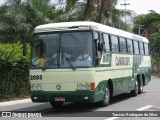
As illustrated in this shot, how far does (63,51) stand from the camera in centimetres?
1389

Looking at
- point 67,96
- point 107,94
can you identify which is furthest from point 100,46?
point 107,94

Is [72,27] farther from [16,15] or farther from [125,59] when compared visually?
[16,15]

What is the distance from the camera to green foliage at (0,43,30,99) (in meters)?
18.0

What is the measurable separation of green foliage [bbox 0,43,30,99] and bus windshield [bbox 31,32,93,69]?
13.2ft

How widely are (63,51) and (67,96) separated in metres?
1.45

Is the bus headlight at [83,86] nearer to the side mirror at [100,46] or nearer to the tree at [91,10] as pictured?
the side mirror at [100,46]

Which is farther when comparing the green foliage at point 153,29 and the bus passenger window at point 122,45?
the green foliage at point 153,29

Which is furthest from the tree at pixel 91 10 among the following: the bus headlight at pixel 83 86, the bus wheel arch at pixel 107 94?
the bus headlight at pixel 83 86

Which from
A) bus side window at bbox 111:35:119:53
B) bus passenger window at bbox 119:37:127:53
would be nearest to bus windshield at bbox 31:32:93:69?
bus side window at bbox 111:35:119:53

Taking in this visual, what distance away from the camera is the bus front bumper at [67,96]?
13523mm

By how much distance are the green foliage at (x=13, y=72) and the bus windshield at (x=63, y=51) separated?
402 cm

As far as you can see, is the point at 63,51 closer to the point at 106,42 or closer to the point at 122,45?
the point at 106,42

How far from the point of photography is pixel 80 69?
13648mm

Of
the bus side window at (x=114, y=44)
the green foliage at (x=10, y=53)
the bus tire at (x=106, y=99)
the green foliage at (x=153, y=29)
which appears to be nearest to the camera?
the bus tire at (x=106, y=99)
